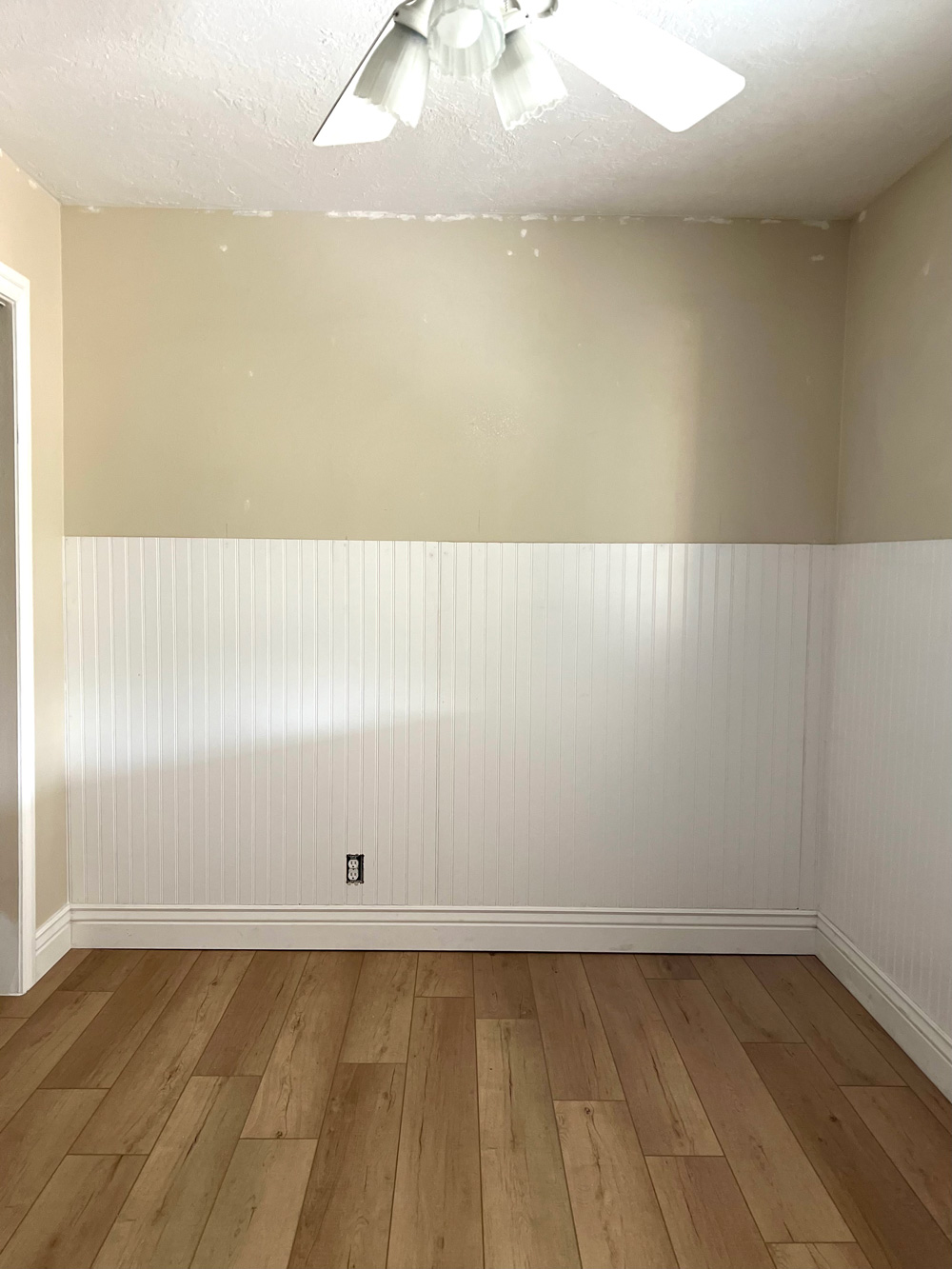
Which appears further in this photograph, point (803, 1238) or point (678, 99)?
point (803, 1238)

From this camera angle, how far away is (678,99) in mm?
1562

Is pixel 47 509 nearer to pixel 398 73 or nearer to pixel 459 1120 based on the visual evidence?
pixel 398 73

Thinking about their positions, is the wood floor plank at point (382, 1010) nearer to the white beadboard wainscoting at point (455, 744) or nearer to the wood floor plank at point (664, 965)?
the white beadboard wainscoting at point (455, 744)

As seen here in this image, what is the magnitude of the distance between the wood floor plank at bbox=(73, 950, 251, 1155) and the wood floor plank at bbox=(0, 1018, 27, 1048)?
384 mm

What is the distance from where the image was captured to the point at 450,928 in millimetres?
3219

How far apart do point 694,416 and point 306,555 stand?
1.39 meters

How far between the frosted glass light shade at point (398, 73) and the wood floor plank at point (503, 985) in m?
2.34

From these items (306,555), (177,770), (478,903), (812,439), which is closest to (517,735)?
(478,903)

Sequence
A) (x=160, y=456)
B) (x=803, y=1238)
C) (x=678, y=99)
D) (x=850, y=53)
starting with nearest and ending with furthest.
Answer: (x=678, y=99) → (x=803, y=1238) → (x=850, y=53) → (x=160, y=456)

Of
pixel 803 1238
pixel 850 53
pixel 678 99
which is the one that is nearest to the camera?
pixel 678 99

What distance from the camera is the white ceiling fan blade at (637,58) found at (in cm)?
143

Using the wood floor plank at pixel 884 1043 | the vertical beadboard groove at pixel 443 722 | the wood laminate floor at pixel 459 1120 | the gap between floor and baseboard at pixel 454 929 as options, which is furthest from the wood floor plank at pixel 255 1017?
the wood floor plank at pixel 884 1043

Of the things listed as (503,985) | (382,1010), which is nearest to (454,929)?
(503,985)

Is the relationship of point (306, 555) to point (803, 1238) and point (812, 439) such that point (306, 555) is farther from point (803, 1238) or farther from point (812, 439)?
point (803, 1238)
